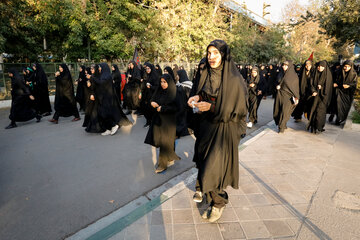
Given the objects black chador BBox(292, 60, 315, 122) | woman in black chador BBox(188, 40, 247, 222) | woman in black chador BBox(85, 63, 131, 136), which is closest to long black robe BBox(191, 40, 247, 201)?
woman in black chador BBox(188, 40, 247, 222)

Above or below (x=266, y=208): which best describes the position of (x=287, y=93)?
above

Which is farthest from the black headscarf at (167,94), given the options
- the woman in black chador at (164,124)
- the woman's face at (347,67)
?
the woman's face at (347,67)

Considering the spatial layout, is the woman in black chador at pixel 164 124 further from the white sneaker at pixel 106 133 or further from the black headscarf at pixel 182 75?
the black headscarf at pixel 182 75

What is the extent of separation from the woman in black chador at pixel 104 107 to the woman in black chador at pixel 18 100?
8.03 feet

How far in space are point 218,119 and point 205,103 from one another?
0.25m

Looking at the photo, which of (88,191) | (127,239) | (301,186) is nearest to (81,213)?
(88,191)

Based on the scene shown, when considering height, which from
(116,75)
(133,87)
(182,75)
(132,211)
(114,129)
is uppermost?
(182,75)

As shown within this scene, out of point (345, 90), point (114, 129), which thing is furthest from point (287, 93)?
point (114, 129)

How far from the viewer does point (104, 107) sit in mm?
6328

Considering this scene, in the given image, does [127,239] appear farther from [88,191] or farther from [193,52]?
[193,52]

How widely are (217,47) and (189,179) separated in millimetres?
2286

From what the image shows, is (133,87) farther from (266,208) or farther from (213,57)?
(266,208)

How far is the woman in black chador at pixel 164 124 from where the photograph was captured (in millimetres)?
4227

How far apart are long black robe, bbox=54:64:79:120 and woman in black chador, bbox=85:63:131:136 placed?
208cm
